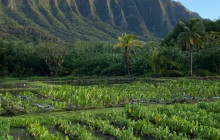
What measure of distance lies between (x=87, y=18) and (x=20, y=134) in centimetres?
14604

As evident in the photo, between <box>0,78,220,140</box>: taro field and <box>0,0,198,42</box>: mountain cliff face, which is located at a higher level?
<box>0,0,198,42</box>: mountain cliff face

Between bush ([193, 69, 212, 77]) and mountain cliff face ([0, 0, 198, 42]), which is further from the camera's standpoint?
mountain cliff face ([0, 0, 198, 42])

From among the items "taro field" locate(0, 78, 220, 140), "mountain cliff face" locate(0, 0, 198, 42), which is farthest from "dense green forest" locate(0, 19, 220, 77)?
"mountain cliff face" locate(0, 0, 198, 42)

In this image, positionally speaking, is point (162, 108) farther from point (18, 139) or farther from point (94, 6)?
point (94, 6)

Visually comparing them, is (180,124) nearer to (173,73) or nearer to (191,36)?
(191,36)

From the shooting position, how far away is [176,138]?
748cm

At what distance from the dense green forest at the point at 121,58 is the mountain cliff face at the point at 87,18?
3586 cm

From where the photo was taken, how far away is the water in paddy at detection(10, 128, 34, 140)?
863cm

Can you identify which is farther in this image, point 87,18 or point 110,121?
point 87,18

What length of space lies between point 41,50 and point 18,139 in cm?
3569

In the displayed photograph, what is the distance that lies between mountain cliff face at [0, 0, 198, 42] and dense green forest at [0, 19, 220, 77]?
3586 cm

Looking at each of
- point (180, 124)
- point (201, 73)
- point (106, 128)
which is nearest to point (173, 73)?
point (201, 73)

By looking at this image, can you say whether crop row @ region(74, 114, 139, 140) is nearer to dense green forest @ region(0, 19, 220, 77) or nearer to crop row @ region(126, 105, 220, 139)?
crop row @ region(126, 105, 220, 139)

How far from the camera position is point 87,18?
15100 centimetres
